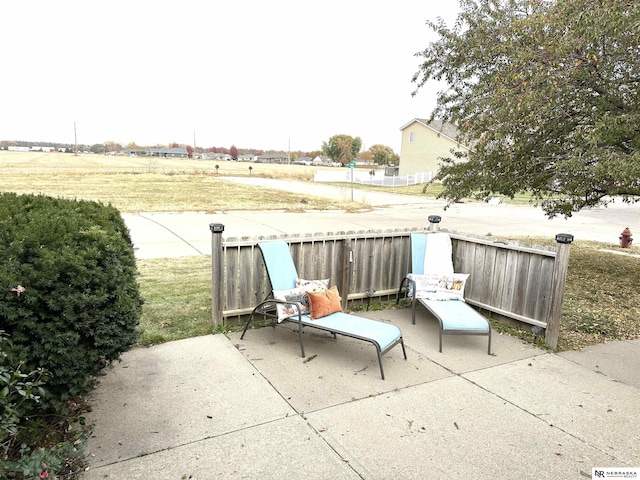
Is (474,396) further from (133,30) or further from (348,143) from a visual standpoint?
(348,143)

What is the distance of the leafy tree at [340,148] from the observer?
95500 mm

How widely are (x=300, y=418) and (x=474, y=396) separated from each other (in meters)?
1.46

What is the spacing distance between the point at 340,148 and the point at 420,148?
55566mm

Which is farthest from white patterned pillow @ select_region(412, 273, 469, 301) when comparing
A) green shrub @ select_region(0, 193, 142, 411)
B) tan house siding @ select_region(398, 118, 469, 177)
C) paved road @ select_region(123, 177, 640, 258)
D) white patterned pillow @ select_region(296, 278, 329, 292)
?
tan house siding @ select_region(398, 118, 469, 177)

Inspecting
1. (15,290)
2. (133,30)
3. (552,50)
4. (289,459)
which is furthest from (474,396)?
(133,30)

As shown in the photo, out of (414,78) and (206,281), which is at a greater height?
(414,78)

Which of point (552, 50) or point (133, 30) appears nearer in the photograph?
point (552, 50)

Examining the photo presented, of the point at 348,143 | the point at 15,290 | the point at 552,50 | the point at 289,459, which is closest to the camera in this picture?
the point at 15,290

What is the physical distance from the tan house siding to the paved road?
66.1ft

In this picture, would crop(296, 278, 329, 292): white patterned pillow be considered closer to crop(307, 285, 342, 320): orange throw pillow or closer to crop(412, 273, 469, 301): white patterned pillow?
crop(307, 285, 342, 320): orange throw pillow

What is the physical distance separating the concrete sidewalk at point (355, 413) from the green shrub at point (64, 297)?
0.57 meters

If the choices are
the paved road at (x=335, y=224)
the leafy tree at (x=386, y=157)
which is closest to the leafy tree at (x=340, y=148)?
the leafy tree at (x=386, y=157)

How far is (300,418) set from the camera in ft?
10.3

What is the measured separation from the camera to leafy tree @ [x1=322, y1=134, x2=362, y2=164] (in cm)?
9550
